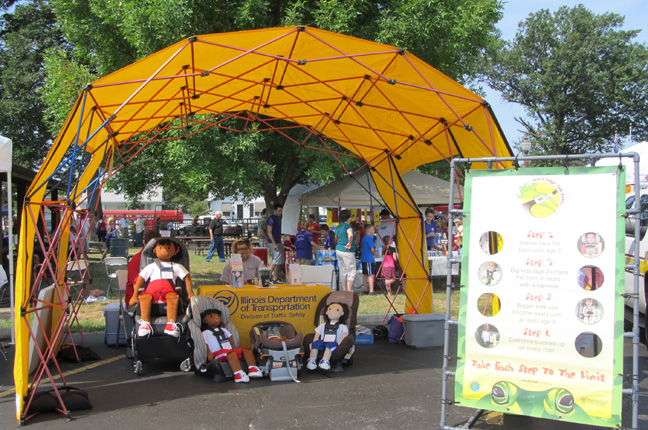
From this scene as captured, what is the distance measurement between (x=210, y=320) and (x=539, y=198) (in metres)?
4.11

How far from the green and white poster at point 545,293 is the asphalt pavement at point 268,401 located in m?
1.03

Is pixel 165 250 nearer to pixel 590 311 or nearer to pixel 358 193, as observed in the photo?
pixel 590 311

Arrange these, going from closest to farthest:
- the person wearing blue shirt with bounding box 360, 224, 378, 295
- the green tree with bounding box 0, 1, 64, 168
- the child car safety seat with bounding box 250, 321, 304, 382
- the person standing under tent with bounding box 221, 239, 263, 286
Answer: the child car safety seat with bounding box 250, 321, 304, 382 → the person standing under tent with bounding box 221, 239, 263, 286 → the person wearing blue shirt with bounding box 360, 224, 378, 295 → the green tree with bounding box 0, 1, 64, 168

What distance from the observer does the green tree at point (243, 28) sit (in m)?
12.5

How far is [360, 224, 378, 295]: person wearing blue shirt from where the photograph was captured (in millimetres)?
12391

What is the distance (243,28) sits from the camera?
13.4 m

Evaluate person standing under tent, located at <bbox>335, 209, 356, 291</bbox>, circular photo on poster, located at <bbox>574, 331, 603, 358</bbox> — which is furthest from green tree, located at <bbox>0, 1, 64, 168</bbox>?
circular photo on poster, located at <bbox>574, 331, 603, 358</bbox>

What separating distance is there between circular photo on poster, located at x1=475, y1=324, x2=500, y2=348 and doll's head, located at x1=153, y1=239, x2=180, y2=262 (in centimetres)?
431

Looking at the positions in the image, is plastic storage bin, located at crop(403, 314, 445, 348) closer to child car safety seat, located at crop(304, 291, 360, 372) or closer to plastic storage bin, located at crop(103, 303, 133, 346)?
child car safety seat, located at crop(304, 291, 360, 372)

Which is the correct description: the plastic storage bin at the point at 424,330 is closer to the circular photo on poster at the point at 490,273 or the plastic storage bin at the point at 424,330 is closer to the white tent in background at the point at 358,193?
the circular photo on poster at the point at 490,273

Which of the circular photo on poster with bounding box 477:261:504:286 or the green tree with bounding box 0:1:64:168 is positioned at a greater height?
the green tree with bounding box 0:1:64:168

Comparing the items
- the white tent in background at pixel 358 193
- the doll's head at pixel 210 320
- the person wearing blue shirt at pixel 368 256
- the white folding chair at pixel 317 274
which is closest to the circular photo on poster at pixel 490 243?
the doll's head at pixel 210 320

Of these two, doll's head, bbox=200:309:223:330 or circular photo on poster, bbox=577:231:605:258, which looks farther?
doll's head, bbox=200:309:223:330

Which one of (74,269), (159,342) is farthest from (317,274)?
(74,269)
